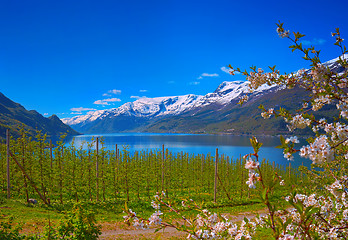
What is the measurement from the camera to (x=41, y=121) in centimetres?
19738

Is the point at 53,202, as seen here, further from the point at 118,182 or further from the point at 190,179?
the point at 190,179

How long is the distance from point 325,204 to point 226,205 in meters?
14.7

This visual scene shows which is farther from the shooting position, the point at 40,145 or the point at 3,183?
the point at 3,183

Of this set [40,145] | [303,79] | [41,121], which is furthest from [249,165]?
[41,121]

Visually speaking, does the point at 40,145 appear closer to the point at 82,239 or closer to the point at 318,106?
the point at 82,239

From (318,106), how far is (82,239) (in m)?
5.36

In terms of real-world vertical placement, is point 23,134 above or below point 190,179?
above

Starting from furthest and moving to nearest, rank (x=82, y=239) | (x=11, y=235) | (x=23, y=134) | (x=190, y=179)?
(x=190, y=179) → (x=23, y=134) → (x=82, y=239) → (x=11, y=235)

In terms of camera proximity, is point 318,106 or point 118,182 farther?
point 118,182

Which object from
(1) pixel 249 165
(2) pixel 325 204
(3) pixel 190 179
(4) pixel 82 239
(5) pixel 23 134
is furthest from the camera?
(3) pixel 190 179

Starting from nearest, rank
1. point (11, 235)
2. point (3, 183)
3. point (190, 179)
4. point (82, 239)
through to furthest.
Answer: point (11, 235) < point (82, 239) < point (3, 183) < point (190, 179)

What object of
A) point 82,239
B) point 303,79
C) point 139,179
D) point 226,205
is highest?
point 303,79

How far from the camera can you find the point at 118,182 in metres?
15.2

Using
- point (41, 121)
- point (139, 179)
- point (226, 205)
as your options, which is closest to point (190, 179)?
point (226, 205)
